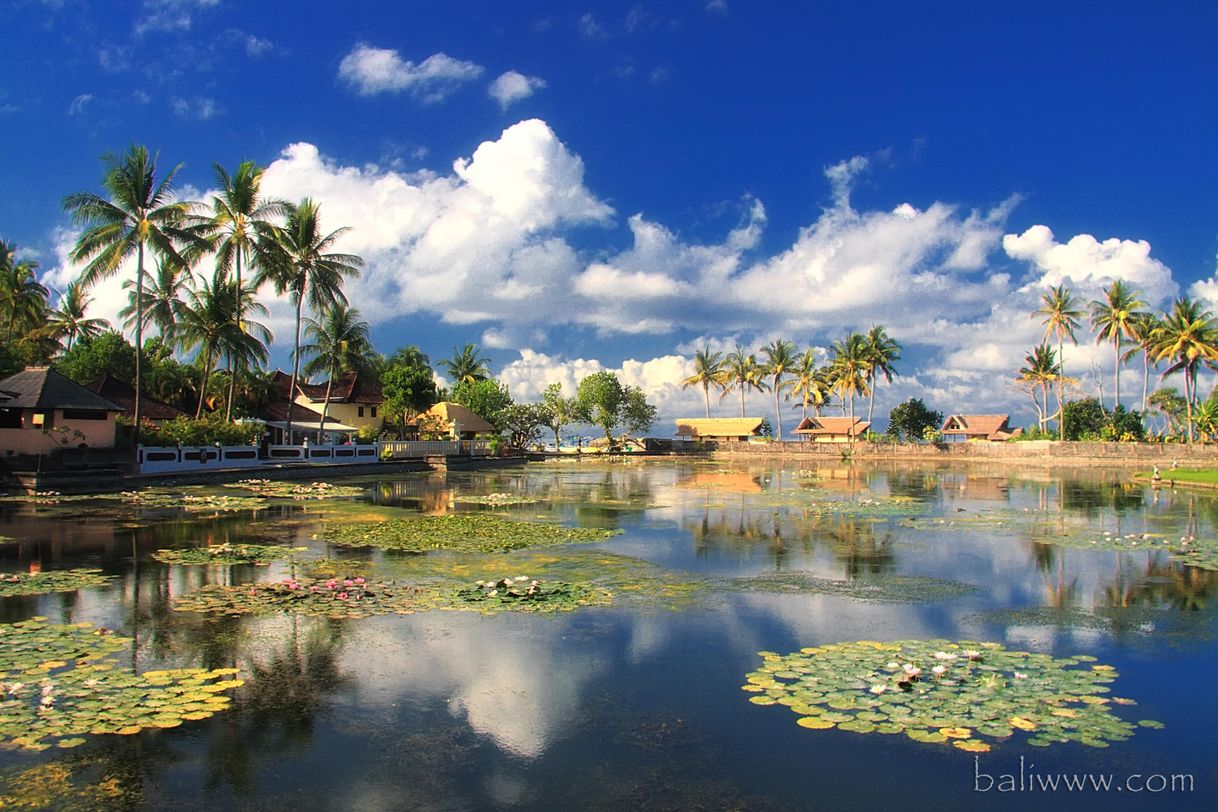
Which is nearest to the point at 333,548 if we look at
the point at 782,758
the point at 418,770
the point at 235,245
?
the point at 418,770

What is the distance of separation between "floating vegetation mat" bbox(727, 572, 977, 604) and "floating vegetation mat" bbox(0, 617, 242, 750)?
701 cm

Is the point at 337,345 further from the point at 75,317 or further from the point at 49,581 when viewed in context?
the point at 49,581

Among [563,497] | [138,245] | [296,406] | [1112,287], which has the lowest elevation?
[563,497]

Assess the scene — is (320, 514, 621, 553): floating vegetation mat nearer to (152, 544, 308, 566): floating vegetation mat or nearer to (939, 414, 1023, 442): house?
(152, 544, 308, 566): floating vegetation mat

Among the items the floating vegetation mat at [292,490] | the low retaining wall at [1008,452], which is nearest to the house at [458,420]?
the low retaining wall at [1008,452]

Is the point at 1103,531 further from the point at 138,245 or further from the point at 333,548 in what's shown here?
the point at 138,245

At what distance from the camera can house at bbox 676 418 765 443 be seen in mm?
82750

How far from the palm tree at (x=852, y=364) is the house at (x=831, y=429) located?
2.07 metres

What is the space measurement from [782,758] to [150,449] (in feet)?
97.7

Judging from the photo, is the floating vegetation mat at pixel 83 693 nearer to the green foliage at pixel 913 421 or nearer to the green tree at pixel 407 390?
the green tree at pixel 407 390

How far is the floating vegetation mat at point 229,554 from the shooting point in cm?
1257

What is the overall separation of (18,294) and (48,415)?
1998cm

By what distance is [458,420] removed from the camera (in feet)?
209

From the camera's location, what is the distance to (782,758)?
5.42 metres
